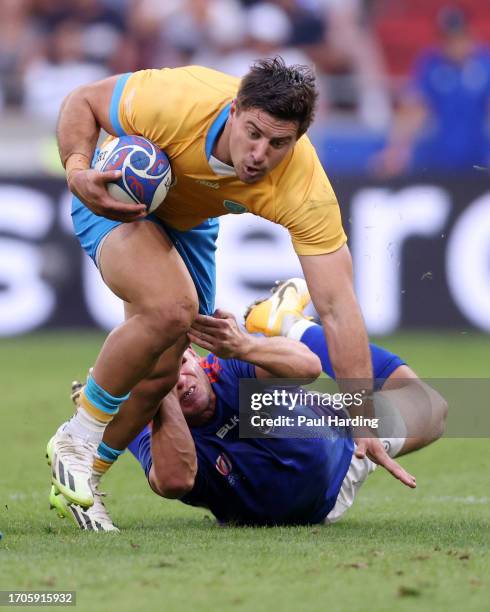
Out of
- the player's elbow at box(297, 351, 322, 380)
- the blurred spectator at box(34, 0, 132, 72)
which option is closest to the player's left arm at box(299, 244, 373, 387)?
the player's elbow at box(297, 351, 322, 380)

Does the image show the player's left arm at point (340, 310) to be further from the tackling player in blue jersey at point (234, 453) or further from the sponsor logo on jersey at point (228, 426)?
the sponsor logo on jersey at point (228, 426)

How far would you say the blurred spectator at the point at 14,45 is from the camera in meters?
14.7

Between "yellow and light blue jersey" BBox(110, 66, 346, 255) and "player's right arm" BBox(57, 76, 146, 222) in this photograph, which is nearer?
"player's right arm" BBox(57, 76, 146, 222)

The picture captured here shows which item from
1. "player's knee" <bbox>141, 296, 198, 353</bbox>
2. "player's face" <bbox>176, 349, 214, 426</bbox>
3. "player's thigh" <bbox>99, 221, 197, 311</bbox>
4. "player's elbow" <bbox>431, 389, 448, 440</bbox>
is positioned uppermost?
"player's thigh" <bbox>99, 221, 197, 311</bbox>

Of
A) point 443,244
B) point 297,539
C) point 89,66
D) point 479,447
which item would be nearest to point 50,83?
point 89,66

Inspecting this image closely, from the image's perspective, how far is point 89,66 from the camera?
582 inches

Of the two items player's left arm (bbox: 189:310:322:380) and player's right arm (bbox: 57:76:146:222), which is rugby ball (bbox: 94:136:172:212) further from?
player's left arm (bbox: 189:310:322:380)

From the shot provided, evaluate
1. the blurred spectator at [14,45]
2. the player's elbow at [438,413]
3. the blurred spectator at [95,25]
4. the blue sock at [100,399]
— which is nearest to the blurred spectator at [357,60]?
the blurred spectator at [95,25]

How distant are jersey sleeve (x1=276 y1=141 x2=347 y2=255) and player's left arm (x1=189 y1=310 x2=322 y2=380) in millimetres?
442

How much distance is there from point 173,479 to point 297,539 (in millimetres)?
658

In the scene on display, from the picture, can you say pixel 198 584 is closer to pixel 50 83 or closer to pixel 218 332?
pixel 218 332

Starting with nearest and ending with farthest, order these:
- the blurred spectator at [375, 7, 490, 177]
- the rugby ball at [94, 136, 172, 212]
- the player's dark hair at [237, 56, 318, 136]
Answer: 1. the player's dark hair at [237, 56, 318, 136]
2. the rugby ball at [94, 136, 172, 212]
3. the blurred spectator at [375, 7, 490, 177]

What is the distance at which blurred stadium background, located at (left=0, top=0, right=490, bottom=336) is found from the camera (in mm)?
12461

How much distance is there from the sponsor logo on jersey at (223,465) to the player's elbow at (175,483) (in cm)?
17
